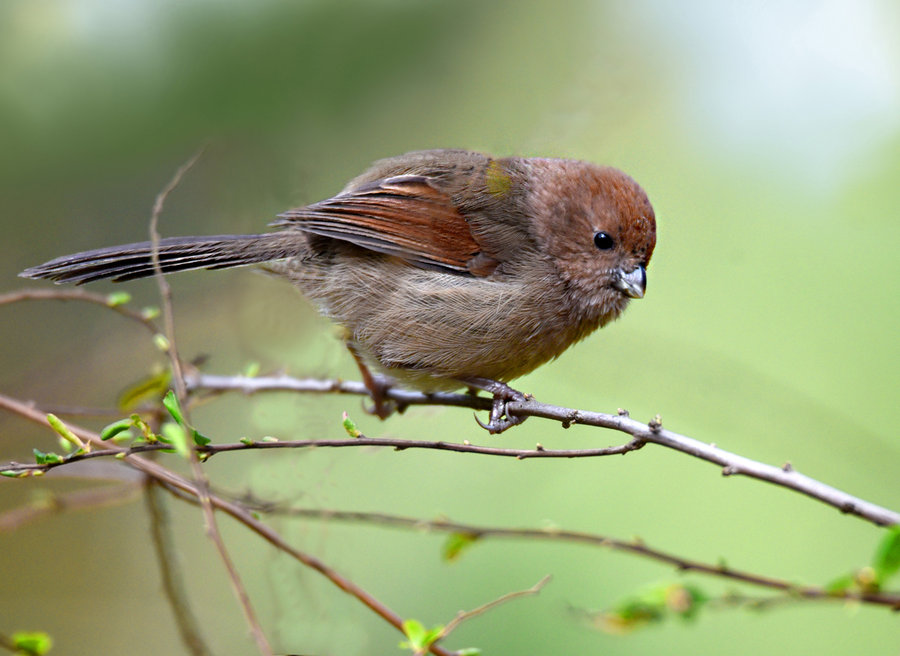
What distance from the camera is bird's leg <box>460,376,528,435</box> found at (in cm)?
306

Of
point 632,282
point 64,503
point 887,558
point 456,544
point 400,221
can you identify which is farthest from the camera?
point 400,221

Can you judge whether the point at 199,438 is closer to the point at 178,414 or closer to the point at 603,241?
the point at 178,414

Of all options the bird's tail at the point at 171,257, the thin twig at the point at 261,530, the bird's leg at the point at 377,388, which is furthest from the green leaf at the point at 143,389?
the bird's leg at the point at 377,388

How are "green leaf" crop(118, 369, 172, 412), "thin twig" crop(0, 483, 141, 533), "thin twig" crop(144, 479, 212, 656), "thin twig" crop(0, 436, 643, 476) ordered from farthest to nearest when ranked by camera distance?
"green leaf" crop(118, 369, 172, 412) < "thin twig" crop(0, 483, 141, 533) < "thin twig" crop(144, 479, 212, 656) < "thin twig" crop(0, 436, 643, 476)

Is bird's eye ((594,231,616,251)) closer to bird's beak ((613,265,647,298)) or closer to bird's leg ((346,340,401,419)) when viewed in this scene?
bird's beak ((613,265,647,298))

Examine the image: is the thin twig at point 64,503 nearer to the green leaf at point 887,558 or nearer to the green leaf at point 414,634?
→ the green leaf at point 414,634

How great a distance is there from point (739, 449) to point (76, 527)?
363cm

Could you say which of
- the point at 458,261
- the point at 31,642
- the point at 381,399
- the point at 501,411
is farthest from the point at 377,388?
the point at 31,642

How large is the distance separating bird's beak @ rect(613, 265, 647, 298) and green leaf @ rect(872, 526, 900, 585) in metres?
1.98

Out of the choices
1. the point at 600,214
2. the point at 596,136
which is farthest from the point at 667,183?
the point at 600,214

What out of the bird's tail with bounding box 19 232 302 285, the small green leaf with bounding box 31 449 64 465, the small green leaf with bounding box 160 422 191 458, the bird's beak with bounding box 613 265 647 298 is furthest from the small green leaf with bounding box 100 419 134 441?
the bird's beak with bounding box 613 265 647 298

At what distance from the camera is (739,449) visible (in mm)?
4168

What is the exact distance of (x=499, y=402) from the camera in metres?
3.20

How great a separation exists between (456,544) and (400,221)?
1.71m
